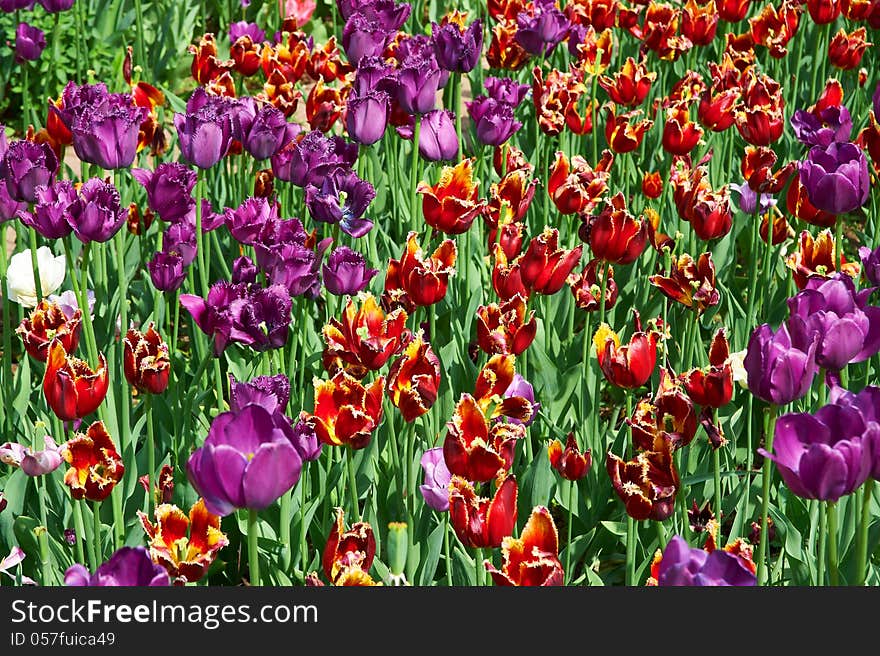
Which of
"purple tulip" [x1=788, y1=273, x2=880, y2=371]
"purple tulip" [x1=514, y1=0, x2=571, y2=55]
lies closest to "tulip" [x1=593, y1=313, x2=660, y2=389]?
"purple tulip" [x1=788, y1=273, x2=880, y2=371]

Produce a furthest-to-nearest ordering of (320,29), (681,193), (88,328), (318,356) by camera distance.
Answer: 1. (320,29)
2. (681,193)
3. (318,356)
4. (88,328)

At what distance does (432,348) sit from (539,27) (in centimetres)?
133

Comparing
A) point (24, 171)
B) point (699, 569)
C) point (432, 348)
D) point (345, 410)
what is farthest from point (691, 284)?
point (24, 171)

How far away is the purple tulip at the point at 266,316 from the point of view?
1920 millimetres

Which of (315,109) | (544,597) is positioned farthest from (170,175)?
(544,597)

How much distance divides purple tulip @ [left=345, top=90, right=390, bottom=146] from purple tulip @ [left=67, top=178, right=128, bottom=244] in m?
Result: 0.72

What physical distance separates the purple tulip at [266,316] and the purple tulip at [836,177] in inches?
39.6

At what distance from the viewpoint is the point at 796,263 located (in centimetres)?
228

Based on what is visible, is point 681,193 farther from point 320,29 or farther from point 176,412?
point 320,29

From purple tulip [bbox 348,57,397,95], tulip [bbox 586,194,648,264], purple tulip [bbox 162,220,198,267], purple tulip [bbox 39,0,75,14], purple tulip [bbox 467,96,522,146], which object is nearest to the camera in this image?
tulip [bbox 586,194,648,264]

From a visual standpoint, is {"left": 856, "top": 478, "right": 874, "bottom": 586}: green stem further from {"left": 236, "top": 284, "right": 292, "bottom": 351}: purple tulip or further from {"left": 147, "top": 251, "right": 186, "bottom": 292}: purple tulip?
{"left": 147, "top": 251, "right": 186, "bottom": 292}: purple tulip

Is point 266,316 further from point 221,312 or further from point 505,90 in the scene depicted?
point 505,90

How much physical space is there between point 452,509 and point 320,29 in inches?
189

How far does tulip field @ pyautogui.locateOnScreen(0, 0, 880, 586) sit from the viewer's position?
1.52m
